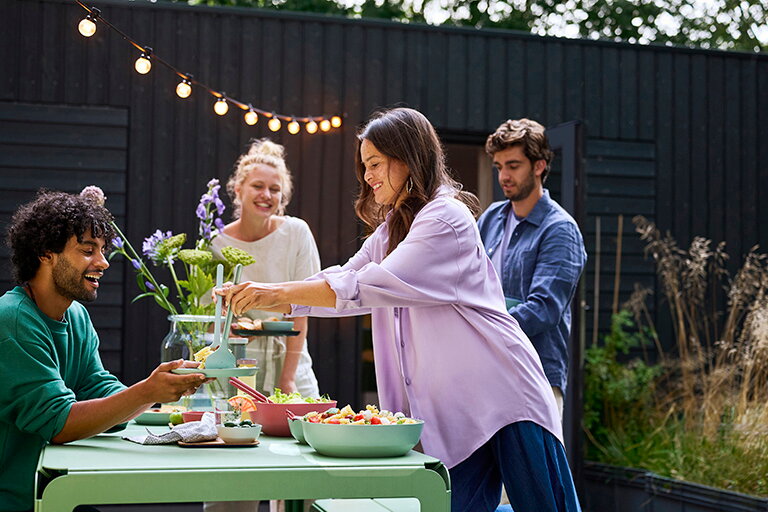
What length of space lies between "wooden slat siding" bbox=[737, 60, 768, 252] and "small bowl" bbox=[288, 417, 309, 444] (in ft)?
18.9

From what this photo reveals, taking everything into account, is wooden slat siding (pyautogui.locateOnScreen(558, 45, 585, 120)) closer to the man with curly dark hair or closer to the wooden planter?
the wooden planter

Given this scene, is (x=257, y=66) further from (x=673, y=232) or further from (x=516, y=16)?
(x=516, y=16)

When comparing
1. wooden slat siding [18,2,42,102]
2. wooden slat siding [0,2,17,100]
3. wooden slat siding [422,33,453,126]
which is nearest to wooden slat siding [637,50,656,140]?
wooden slat siding [422,33,453,126]

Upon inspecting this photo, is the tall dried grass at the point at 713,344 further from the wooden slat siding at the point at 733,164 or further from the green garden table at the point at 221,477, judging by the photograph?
the green garden table at the point at 221,477

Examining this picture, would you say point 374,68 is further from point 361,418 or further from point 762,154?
point 361,418

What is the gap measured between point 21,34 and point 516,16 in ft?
26.6

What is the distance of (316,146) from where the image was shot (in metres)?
6.45

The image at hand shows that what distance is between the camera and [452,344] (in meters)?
2.23

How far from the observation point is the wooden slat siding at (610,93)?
23.0 ft

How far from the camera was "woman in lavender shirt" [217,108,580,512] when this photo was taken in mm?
2182

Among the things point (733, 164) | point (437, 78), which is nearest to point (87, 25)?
point (437, 78)

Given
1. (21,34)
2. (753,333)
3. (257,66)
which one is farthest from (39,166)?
(753,333)

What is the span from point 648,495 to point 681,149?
116 inches

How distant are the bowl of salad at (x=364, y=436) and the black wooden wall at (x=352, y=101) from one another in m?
4.22
